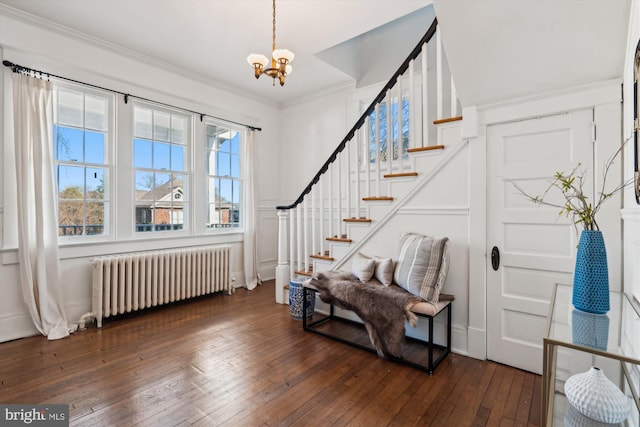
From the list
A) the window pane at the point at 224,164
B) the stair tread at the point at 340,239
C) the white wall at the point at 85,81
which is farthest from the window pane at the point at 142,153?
the stair tread at the point at 340,239

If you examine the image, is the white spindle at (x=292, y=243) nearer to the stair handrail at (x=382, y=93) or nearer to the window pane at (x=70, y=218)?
the stair handrail at (x=382, y=93)

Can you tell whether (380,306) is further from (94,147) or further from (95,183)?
(94,147)

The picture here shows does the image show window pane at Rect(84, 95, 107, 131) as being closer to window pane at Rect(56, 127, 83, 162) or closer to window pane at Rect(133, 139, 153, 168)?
window pane at Rect(56, 127, 83, 162)

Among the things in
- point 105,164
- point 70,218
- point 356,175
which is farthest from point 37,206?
point 356,175

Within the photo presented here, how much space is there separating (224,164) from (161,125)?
108cm

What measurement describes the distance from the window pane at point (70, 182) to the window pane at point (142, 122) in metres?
0.83

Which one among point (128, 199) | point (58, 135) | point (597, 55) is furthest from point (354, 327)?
point (58, 135)

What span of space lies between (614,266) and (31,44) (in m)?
5.42

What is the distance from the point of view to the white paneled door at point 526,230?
2162 millimetres

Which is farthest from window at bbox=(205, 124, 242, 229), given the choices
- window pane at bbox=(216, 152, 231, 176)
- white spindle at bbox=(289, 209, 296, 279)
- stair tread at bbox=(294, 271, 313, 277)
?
stair tread at bbox=(294, 271, 313, 277)

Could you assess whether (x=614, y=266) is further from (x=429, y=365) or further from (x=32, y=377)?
(x=32, y=377)

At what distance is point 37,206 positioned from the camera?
301cm

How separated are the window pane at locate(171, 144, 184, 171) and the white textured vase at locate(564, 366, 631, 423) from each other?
182 inches

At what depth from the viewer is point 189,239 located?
4395 millimetres
